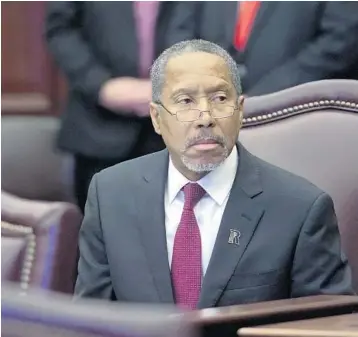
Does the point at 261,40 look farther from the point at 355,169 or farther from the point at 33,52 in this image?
the point at 33,52

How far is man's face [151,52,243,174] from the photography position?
1.23 metres

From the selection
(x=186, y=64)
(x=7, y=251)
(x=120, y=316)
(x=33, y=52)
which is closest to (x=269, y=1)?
(x=186, y=64)

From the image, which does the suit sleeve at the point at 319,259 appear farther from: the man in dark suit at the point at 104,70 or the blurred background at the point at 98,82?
the man in dark suit at the point at 104,70

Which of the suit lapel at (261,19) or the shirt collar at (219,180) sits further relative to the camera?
the suit lapel at (261,19)

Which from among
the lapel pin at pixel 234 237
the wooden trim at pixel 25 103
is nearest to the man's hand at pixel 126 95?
the wooden trim at pixel 25 103

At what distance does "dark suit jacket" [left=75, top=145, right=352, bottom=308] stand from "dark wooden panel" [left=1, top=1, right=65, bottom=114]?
29 cm

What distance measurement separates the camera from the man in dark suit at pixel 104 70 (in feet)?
4.92

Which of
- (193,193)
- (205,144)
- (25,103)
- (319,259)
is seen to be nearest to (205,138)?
(205,144)

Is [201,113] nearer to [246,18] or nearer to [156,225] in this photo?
[156,225]

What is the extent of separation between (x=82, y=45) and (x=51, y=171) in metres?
0.25

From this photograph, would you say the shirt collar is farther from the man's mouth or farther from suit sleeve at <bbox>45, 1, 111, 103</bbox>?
suit sleeve at <bbox>45, 1, 111, 103</bbox>

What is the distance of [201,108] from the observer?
123 centimetres

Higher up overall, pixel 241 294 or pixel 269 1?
pixel 269 1

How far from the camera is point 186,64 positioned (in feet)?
4.07
